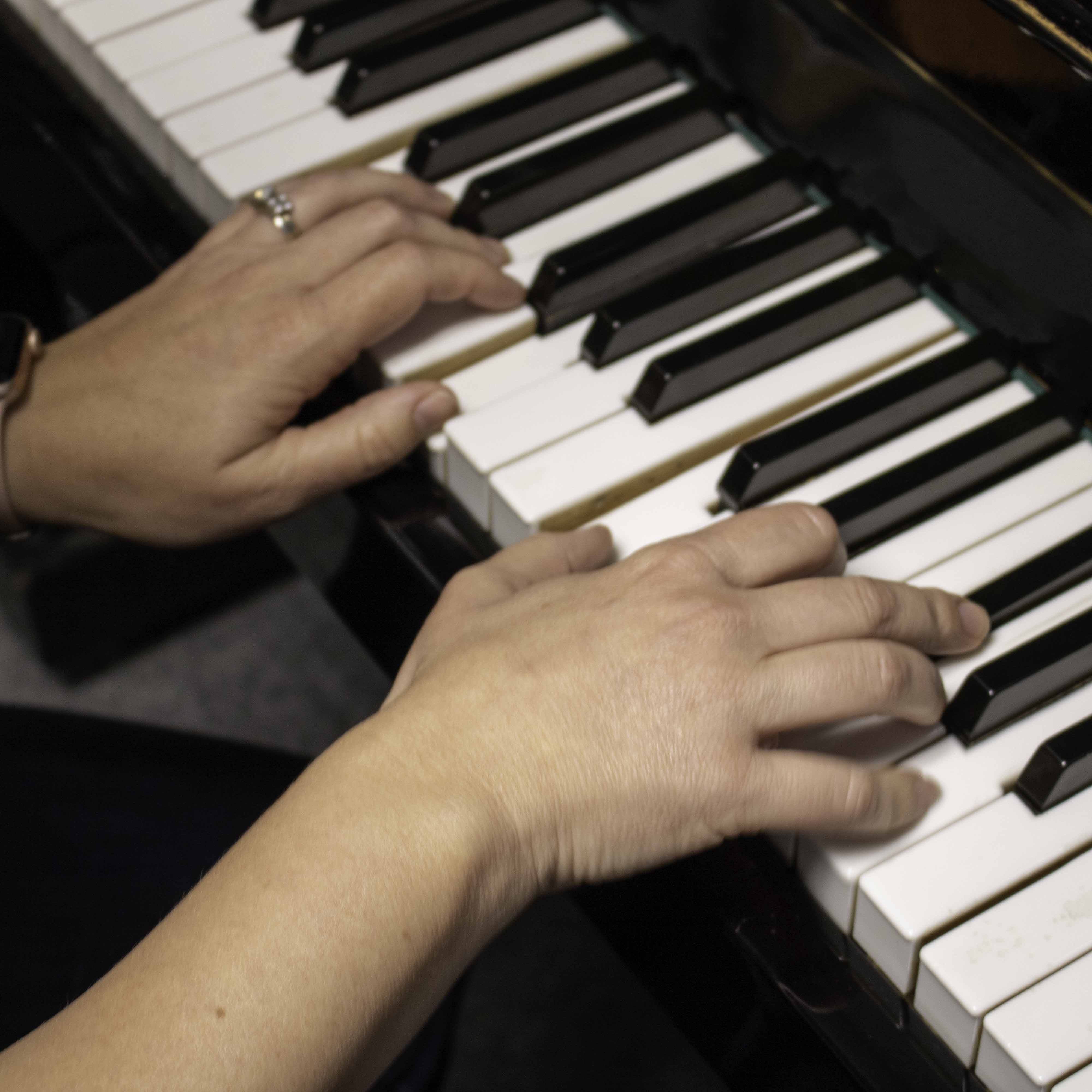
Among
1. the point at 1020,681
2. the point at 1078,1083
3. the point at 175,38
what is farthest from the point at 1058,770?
the point at 175,38

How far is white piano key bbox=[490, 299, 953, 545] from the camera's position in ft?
3.58

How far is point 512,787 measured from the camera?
904mm

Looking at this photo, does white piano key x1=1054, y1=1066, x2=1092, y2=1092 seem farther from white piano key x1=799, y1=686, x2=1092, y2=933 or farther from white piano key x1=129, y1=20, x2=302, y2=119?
white piano key x1=129, y1=20, x2=302, y2=119

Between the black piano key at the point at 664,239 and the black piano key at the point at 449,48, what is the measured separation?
281 mm

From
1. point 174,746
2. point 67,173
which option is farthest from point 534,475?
point 67,173

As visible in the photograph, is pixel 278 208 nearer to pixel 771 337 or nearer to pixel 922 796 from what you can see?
pixel 771 337

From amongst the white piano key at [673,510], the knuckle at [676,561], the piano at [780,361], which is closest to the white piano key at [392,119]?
the piano at [780,361]

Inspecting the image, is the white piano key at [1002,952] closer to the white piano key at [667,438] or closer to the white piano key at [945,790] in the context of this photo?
the white piano key at [945,790]

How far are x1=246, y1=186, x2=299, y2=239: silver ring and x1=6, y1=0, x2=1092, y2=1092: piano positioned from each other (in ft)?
0.22

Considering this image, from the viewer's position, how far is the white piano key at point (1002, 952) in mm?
839

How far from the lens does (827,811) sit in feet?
2.88

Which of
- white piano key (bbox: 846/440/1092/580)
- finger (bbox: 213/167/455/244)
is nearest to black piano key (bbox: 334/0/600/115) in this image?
finger (bbox: 213/167/455/244)

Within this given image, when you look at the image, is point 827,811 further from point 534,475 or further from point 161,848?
point 161,848

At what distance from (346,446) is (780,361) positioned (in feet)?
1.23
